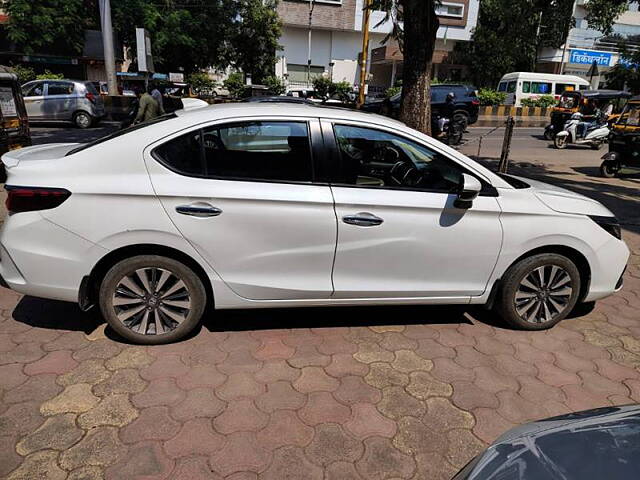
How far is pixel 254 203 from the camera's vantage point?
304cm

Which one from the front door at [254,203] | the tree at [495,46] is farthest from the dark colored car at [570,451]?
the tree at [495,46]

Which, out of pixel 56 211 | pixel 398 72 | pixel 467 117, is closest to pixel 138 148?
pixel 56 211

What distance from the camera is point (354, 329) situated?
364 cm

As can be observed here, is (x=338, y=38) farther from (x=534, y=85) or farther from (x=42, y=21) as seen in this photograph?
(x=42, y=21)

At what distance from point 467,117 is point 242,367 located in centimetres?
1643

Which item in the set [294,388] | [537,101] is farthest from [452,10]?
[294,388]

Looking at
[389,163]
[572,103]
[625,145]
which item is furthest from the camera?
[572,103]

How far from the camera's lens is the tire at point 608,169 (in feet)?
35.1

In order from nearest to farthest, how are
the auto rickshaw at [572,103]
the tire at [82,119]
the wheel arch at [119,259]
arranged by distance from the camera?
the wheel arch at [119,259] → the tire at [82,119] → the auto rickshaw at [572,103]

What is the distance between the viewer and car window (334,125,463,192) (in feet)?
10.7

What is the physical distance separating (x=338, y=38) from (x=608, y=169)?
123 feet

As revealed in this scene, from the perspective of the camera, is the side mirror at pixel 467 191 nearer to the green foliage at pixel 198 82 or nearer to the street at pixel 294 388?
the street at pixel 294 388

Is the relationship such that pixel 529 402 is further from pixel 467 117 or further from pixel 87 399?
pixel 467 117

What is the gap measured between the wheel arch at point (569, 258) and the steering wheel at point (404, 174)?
3.05 feet
